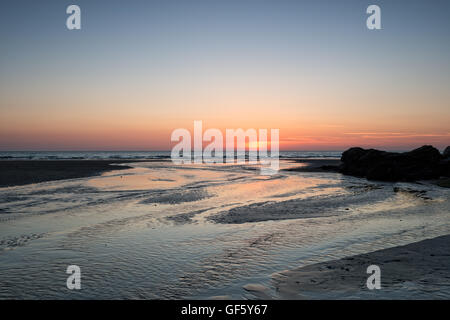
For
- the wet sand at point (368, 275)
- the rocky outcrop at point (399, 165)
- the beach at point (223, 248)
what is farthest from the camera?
the rocky outcrop at point (399, 165)

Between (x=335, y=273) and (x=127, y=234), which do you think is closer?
(x=335, y=273)

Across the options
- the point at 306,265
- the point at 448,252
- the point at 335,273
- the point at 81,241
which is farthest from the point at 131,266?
the point at 448,252

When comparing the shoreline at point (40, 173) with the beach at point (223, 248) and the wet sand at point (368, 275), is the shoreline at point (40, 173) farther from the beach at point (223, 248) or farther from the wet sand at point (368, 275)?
the wet sand at point (368, 275)

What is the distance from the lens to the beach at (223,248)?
638 centimetres

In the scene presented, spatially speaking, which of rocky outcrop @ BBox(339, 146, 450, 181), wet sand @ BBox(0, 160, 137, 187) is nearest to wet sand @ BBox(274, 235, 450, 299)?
rocky outcrop @ BBox(339, 146, 450, 181)

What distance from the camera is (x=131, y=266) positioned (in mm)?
7668

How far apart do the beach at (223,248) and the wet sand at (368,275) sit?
2cm

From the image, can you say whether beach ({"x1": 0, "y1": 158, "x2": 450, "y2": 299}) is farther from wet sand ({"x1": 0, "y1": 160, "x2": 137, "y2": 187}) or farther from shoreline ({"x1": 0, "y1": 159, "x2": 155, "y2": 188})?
wet sand ({"x1": 0, "y1": 160, "x2": 137, "y2": 187})

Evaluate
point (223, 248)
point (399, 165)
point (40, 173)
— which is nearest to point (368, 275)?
point (223, 248)

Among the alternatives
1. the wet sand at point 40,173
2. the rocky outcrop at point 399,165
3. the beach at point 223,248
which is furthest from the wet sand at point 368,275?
the wet sand at point 40,173

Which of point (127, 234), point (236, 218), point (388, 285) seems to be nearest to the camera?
point (388, 285)

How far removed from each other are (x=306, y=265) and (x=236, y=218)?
19.0ft

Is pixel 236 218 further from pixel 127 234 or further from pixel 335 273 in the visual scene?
pixel 335 273

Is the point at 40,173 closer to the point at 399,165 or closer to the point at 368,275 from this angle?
the point at 368,275
